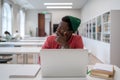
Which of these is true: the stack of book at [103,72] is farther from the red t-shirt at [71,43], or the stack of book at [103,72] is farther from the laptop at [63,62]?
the red t-shirt at [71,43]

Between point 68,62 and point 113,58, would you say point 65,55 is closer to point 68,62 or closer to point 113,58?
point 68,62

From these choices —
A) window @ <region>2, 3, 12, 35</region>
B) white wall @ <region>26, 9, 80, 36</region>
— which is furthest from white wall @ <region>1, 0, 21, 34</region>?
white wall @ <region>26, 9, 80, 36</region>

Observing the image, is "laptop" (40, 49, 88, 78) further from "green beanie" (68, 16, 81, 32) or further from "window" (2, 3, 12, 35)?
"window" (2, 3, 12, 35)

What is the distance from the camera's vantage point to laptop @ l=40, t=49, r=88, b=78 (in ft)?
4.30

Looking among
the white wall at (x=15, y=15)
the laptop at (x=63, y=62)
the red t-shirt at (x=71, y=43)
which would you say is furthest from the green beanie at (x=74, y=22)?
the white wall at (x=15, y=15)

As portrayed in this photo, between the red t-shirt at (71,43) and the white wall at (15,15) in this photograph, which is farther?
the white wall at (15,15)

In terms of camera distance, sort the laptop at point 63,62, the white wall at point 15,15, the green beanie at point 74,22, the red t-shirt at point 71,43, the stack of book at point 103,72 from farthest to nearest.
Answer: the white wall at point 15,15 → the red t-shirt at point 71,43 → the green beanie at point 74,22 → the stack of book at point 103,72 → the laptop at point 63,62

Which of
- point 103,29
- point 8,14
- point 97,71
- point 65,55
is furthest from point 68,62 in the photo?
point 8,14

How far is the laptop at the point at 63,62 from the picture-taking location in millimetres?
1311

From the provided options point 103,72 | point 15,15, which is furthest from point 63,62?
point 15,15

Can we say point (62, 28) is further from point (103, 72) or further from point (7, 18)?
point (7, 18)

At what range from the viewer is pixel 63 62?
4.36ft

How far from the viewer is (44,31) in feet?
50.8

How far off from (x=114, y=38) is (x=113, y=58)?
579mm
